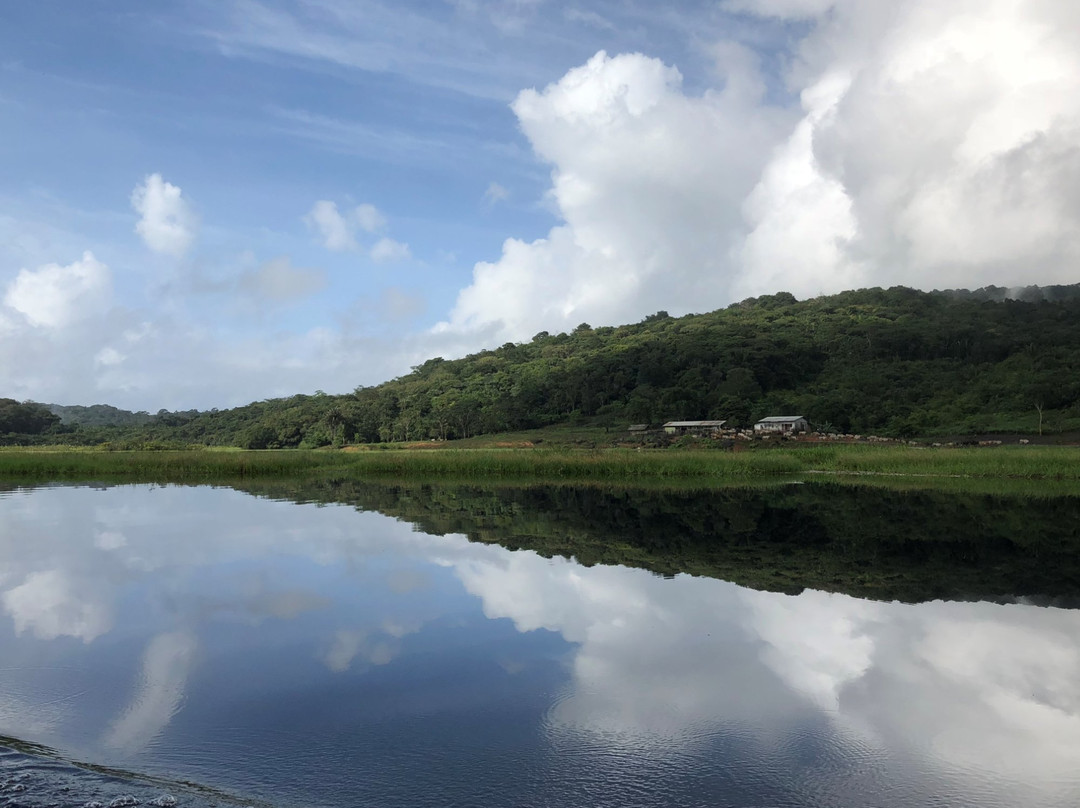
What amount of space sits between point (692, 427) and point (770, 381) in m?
21.8

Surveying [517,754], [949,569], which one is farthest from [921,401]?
[517,754]

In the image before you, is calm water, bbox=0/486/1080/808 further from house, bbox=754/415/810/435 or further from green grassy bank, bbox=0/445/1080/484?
house, bbox=754/415/810/435

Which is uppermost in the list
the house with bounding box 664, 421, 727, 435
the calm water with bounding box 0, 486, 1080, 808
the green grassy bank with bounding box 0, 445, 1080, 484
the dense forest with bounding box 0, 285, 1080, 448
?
the dense forest with bounding box 0, 285, 1080, 448

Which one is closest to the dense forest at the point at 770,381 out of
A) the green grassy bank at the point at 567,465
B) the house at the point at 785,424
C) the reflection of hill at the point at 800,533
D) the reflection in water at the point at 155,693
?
the house at the point at 785,424

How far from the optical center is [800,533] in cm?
1766

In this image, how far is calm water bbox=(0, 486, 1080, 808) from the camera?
5199 mm

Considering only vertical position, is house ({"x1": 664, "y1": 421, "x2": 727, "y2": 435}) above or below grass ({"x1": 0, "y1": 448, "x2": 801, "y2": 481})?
above

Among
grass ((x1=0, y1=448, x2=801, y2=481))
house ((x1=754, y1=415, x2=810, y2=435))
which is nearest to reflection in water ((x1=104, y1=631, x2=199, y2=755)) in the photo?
grass ((x1=0, y1=448, x2=801, y2=481))

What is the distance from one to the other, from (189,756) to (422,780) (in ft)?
6.01

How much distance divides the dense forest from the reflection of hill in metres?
47.1

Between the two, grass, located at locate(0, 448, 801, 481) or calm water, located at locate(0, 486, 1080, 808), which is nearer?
calm water, located at locate(0, 486, 1080, 808)

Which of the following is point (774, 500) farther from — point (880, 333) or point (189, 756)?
point (880, 333)

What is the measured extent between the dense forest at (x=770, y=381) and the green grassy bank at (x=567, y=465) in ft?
98.7

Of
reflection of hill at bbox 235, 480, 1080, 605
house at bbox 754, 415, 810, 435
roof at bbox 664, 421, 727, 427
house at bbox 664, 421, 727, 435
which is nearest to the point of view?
reflection of hill at bbox 235, 480, 1080, 605
